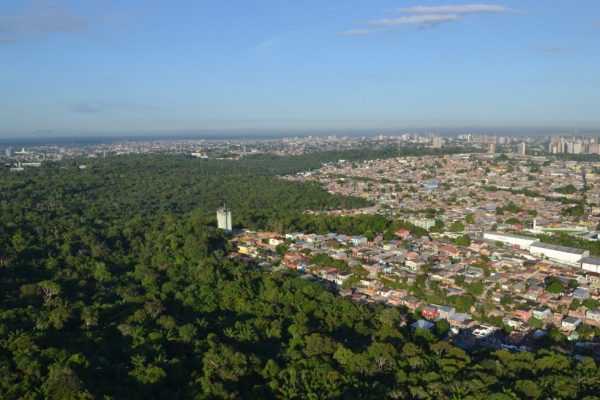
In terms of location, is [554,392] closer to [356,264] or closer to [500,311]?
[500,311]

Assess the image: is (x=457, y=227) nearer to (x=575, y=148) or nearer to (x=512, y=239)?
(x=512, y=239)

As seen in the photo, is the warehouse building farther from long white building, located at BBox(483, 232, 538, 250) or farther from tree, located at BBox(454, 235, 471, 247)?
tree, located at BBox(454, 235, 471, 247)

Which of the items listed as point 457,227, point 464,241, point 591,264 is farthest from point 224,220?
point 591,264

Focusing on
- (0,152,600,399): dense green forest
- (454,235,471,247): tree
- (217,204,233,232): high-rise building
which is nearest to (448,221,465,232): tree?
(454,235,471,247): tree

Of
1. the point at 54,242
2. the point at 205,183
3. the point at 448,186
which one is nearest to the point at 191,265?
the point at 54,242

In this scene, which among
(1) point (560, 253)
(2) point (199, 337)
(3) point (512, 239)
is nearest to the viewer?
(2) point (199, 337)
